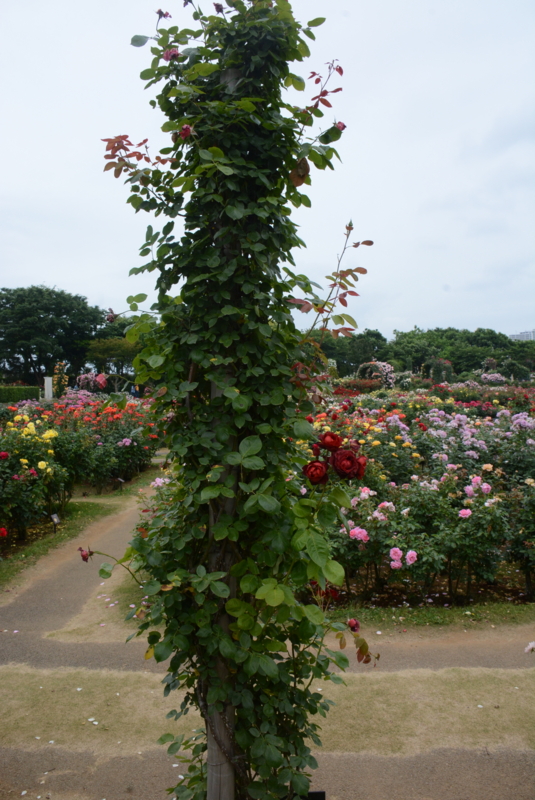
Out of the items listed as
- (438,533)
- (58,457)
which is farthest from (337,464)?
(58,457)

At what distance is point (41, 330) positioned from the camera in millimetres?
38688

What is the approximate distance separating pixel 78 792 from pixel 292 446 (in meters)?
1.93

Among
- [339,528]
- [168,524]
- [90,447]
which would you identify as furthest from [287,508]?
[90,447]

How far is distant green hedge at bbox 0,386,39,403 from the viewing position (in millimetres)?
21541

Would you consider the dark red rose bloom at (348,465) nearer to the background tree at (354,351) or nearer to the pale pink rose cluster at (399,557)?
the pale pink rose cluster at (399,557)

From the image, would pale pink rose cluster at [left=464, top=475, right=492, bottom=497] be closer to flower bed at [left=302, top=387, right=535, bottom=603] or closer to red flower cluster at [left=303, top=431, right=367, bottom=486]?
flower bed at [left=302, top=387, right=535, bottom=603]

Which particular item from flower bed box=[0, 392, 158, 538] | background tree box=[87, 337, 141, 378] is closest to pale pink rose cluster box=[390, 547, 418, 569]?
flower bed box=[0, 392, 158, 538]

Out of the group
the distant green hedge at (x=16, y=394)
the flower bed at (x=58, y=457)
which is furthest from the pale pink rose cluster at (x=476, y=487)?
the distant green hedge at (x=16, y=394)

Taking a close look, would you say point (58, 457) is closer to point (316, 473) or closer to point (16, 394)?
point (316, 473)

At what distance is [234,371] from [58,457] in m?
6.84

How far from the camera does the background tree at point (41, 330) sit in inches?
1494

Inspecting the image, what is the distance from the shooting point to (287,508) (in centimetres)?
164

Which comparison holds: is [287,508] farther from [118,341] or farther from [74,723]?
[118,341]

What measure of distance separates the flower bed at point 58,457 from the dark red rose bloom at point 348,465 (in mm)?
2054
